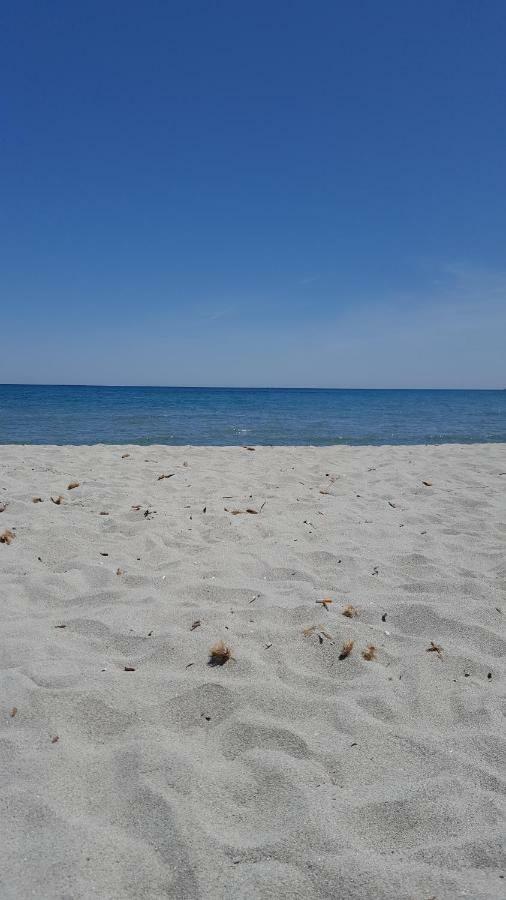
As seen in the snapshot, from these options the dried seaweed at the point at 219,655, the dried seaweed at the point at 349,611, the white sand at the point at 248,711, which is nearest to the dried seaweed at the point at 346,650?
the white sand at the point at 248,711

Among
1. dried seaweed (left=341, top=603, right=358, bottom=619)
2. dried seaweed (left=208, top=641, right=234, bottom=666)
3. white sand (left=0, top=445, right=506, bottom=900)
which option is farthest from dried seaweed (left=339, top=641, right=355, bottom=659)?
dried seaweed (left=208, top=641, right=234, bottom=666)

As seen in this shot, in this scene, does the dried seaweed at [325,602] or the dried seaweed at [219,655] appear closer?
the dried seaweed at [219,655]

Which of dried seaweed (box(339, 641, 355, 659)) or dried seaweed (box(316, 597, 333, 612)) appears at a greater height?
dried seaweed (box(316, 597, 333, 612))

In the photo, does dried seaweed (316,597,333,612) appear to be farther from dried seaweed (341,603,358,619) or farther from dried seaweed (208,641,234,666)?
dried seaweed (208,641,234,666)

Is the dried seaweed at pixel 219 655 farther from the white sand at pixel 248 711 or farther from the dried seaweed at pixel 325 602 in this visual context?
the dried seaweed at pixel 325 602

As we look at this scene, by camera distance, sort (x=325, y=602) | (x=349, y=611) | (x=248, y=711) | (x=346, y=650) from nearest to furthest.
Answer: (x=248, y=711), (x=346, y=650), (x=349, y=611), (x=325, y=602)

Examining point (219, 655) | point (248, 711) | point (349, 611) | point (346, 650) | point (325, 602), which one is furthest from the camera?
point (325, 602)

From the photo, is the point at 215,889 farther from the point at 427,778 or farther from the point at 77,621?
the point at 77,621

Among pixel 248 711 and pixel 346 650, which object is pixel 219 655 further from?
pixel 346 650

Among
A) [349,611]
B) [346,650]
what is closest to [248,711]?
[346,650]

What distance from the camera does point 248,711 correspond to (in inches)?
77.7

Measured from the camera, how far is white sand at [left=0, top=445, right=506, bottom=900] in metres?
1.37

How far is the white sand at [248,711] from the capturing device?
137 cm

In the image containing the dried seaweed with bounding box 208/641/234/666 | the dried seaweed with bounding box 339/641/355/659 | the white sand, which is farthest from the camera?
the dried seaweed with bounding box 339/641/355/659
